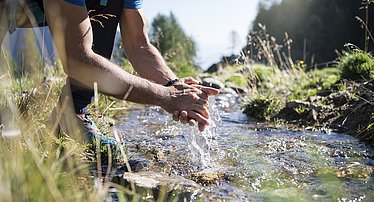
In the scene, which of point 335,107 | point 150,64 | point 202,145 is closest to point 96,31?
point 150,64

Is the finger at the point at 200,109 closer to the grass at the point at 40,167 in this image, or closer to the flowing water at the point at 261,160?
the flowing water at the point at 261,160

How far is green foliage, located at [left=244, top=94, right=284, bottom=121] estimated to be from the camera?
458 centimetres

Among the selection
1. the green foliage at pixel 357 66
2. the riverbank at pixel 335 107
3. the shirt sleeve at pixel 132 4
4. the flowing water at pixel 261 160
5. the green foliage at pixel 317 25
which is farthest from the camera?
the green foliage at pixel 317 25

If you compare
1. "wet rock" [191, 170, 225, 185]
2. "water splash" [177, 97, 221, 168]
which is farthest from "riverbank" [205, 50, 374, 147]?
"wet rock" [191, 170, 225, 185]

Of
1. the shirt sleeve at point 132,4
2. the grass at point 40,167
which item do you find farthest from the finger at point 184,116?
the shirt sleeve at point 132,4

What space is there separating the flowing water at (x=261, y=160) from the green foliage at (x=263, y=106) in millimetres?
730

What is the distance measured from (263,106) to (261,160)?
2.16 metres

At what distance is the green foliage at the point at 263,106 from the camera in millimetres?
4582

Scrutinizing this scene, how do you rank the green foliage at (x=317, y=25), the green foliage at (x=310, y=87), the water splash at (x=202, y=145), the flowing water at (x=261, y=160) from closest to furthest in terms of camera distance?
the flowing water at (x=261, y=160) → the water splash at (x=202, y=145) → the green foliage at (x=310, y=87) → the green foliage at (x=317, y=25)

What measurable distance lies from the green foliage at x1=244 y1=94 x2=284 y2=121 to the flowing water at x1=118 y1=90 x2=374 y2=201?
730mm

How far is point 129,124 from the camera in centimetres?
389

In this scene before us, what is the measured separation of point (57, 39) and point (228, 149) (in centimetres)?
128

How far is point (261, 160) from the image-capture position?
8.43ft

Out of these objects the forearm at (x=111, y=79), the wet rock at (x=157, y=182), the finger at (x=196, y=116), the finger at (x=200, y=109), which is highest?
the forearm at (x=111, y=79)
